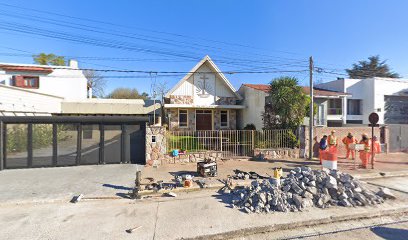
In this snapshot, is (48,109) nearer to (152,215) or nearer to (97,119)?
(97,119)

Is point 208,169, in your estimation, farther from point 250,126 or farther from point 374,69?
point 374,69

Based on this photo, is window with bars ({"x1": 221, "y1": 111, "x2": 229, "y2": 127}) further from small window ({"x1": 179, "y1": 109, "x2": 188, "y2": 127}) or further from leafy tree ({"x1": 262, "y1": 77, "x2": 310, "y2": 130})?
leafy tree ({"x1": 262, "y1": 77, "x2": 310, "y2": 130})

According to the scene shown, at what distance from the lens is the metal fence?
11.9m

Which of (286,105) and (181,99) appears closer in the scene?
(286,105)

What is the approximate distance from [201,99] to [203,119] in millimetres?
1968

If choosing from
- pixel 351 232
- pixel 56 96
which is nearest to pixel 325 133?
pixel 351 232

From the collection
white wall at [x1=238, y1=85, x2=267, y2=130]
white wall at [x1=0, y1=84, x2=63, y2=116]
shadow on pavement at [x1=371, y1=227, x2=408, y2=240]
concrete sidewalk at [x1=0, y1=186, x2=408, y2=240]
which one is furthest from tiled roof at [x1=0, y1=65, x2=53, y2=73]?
shadow on pavement at [x1=371, y1=227, x2=408, y2=240]

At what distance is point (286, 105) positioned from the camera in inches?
517

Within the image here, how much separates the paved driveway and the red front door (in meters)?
9.87

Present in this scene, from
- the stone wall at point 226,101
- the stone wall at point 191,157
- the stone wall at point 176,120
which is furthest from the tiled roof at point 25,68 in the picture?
the stone wall at point 191,157

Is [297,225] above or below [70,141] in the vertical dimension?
below

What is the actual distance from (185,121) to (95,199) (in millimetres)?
13203

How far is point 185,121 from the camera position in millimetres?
19234

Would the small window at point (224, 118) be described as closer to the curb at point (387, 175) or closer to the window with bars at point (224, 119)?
the window with bars at point (224, 119)
